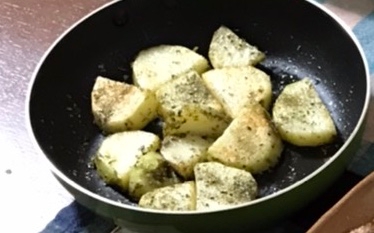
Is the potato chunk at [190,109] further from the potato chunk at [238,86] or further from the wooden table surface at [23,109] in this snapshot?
the wooden table surface at [23,109]

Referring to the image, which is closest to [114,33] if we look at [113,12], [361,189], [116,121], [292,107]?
[113,12]

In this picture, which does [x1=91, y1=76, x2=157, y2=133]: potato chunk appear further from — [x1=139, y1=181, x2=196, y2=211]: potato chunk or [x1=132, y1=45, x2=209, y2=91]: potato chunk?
[x1=139, y1=181, x2=196, y2=211]: potato chunk

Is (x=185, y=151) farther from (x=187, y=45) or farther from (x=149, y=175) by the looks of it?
(x=187, y=45)

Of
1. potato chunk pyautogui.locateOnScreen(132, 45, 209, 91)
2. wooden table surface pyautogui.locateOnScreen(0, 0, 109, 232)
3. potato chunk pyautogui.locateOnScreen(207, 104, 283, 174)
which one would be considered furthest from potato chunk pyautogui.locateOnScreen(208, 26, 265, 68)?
wooden table surface pyautogui.locateOnScreen(0, 0, 109, 232)

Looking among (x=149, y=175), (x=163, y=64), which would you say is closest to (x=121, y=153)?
(x=149, y=175)

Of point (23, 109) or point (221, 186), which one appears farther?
point (23, 109)

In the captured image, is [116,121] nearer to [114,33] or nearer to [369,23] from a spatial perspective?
[114,33]

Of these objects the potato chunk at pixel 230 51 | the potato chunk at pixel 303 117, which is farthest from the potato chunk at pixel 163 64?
the potato chunk at pixel 303 117
